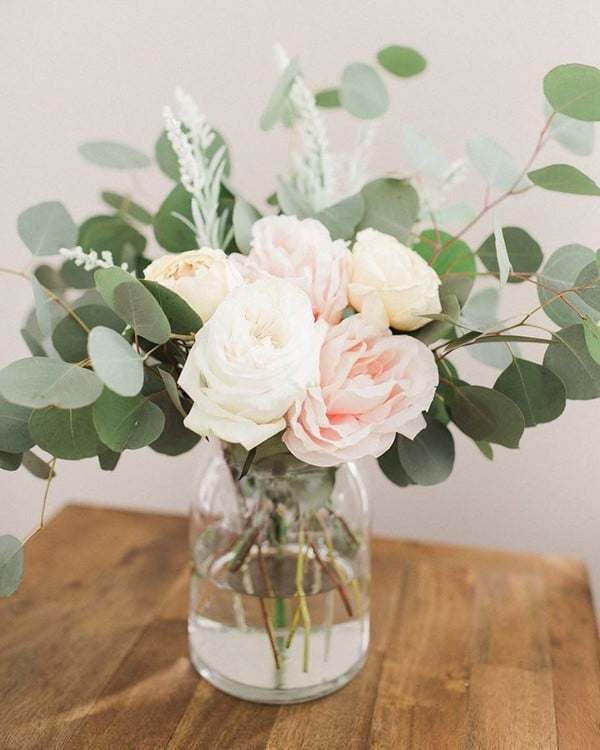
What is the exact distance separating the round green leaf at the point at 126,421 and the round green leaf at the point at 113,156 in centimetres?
30

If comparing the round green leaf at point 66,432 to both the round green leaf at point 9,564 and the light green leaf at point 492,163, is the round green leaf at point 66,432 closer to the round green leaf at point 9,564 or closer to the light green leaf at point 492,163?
the round green leaf at point 9,564

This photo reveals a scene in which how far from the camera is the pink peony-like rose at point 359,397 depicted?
1.98 feet

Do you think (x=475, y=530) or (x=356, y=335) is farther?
(x=475, y=530)

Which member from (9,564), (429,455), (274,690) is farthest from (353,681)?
(9,564)

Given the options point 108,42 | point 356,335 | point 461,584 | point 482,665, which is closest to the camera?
point 356,335

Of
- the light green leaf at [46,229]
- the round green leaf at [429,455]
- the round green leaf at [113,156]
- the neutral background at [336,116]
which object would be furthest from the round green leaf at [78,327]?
the neutral background at [336,116]

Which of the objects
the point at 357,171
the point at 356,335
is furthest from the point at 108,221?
the point at 356,335

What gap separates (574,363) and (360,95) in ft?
1.11

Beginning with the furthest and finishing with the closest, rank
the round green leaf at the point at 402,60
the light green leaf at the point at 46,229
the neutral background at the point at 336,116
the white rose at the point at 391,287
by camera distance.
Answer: the neutral background at the point at 336,116 < the round green leaf at the point at 402,60 < the light green leaf at the point at 46,229 < the white rose at the point at 391,287

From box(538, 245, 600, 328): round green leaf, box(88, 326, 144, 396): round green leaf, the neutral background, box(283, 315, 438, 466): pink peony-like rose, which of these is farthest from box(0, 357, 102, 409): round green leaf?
the neutral background

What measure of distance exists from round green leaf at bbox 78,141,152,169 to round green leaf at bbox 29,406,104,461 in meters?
0.30

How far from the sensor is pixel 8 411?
2.18 ft

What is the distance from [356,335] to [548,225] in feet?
1.78

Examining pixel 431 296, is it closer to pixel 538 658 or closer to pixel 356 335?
pixel 356 335
